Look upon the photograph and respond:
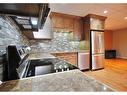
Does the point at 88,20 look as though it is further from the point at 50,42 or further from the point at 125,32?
the point at 125,32

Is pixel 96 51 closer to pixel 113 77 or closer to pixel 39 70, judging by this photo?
pixel 113 77

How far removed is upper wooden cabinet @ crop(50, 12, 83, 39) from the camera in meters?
4.20

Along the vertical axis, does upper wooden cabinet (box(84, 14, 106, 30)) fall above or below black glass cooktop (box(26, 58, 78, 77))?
above

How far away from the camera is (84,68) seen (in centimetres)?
436

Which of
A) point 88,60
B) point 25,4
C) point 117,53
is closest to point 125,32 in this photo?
point 117,53

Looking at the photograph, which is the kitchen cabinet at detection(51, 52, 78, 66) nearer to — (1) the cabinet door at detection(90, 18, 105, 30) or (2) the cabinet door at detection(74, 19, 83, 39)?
(2) the cabinet door at detection(74, 19, 83, 39)

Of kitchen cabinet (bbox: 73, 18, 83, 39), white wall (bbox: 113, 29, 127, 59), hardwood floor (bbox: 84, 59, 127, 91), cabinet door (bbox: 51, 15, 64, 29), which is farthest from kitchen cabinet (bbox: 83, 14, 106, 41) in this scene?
white wall (bbox: 113, 29, 127, 59)

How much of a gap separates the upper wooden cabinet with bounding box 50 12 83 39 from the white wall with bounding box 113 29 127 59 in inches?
194

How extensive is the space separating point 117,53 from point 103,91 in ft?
30.1

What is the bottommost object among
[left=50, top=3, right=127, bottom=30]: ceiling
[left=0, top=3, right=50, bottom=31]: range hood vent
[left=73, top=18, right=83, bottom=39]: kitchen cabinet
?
[left=0, top=3, right=50, bottom=31]: range hood vent

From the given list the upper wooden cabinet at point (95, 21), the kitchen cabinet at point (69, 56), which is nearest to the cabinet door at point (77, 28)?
the upper wooden cabinet at point (95, 21)

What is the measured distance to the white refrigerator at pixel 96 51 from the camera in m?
4.46

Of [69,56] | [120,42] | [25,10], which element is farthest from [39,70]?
[120,42]

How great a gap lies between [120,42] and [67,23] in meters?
5.72
